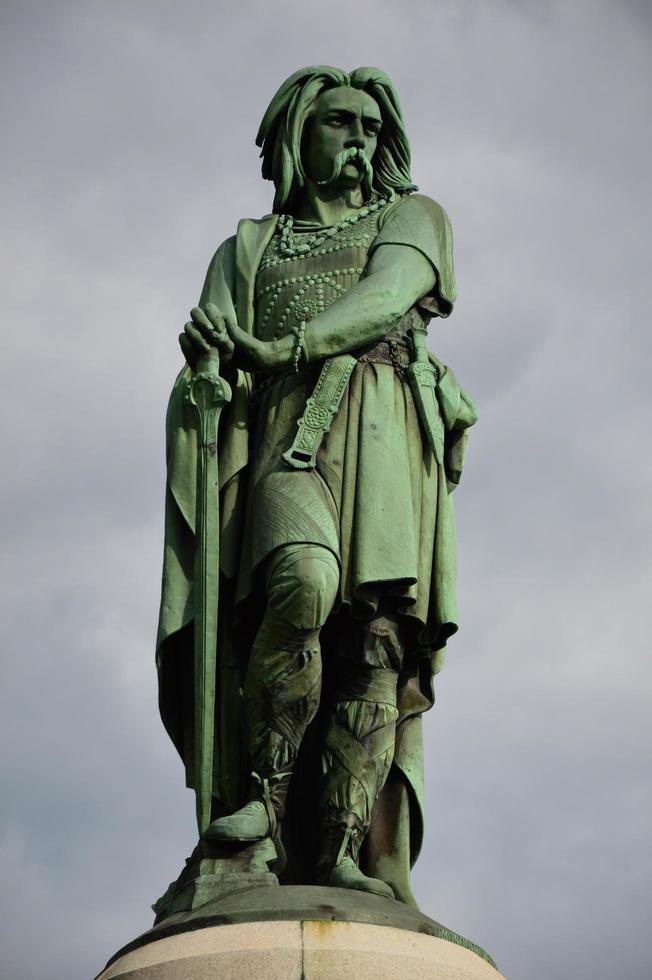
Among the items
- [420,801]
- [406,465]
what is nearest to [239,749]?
[420,801]

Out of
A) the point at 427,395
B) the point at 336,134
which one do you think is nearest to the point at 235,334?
the point at 427,395

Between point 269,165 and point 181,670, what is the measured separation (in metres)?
3.13

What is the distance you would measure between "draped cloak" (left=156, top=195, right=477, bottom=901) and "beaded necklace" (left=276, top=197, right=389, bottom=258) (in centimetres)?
36

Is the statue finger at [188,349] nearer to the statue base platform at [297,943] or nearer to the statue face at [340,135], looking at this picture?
the statue face at [340,135]

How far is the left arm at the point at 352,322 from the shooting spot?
9.56 meters

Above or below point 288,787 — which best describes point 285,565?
above

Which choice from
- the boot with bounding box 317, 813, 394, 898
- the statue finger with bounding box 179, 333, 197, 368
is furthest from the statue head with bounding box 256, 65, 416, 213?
the boot with bounding box 317, 813, 394, 898

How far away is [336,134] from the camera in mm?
10430

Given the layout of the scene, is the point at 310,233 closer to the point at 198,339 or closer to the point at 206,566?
the point at 198,339

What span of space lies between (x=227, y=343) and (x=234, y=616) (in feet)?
4.68

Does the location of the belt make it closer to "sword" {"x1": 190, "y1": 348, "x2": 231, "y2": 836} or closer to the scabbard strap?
the scabbard strap

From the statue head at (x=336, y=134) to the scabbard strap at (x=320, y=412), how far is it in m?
1.36

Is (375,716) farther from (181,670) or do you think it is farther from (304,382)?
(304,382)

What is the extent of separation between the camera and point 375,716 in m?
9.21
